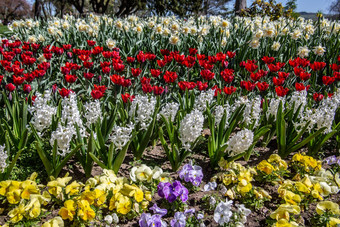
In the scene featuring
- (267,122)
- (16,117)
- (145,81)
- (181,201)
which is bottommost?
(181,201)

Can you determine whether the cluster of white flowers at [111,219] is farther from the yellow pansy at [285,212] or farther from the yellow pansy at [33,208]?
the yellow pansy at [285,212]

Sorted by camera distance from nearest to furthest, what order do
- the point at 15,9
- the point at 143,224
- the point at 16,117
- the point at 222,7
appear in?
the point at 143,224 < the point at 16,117 < the point at 15,9 < the point at 222,7

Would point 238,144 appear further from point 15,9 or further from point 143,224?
point 15,9

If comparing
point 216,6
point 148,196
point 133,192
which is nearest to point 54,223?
point 133,192

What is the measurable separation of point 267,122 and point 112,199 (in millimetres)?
1761

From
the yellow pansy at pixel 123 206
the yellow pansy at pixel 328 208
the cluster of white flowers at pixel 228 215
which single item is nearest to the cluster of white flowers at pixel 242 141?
the cluster of white flowers at pixel 228 215

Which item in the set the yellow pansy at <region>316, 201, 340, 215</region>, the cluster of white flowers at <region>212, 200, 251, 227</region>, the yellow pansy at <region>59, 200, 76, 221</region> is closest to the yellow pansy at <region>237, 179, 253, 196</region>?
the cluster of white flowers at <region>212, 200, 251, 227</region>

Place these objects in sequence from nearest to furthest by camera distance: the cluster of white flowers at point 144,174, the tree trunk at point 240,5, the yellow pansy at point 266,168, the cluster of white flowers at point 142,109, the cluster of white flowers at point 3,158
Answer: the cluster of white flowers at point 3,158 → the cluster of white flowers at point 144,174 → the yellow pansy at point 266,168 → the cluster of white flowers at point 142,109 → the tree trunk at point 240,5

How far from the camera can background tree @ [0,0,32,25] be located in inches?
1240

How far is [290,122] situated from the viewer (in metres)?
2.99

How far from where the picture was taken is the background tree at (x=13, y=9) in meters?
31.5

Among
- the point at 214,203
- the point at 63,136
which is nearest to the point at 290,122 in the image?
the point at 214,203

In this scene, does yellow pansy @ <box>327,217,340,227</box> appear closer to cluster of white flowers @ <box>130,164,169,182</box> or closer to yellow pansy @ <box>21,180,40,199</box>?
cluster of white flowers @ <box>130,164,169,182</box>

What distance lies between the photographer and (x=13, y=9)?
32.2 m
